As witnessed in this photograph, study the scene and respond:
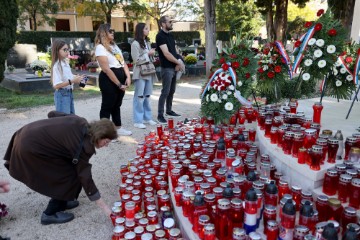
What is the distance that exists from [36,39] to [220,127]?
21388 millimetres

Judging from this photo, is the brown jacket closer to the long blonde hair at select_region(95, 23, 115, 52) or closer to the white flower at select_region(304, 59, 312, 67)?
the long blonde hair at select_region(95, 23, 115, 52)

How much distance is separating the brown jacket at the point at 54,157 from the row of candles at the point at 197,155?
0.80 m

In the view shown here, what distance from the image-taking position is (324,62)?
11.6 feet

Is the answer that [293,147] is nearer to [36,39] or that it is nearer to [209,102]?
[209,102]

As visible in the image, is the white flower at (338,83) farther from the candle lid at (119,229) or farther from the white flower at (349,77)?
the candle lid at (119,229)

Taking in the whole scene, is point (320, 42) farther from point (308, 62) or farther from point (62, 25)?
point (62, 25)

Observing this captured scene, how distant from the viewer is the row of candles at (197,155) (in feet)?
8.54

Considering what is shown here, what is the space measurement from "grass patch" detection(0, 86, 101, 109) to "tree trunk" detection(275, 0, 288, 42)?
397 inches

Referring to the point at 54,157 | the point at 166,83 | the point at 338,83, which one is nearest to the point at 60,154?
the point at 54,157

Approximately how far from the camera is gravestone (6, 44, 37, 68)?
42.2ft

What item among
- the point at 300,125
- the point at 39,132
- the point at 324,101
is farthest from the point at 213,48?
the point at 39,132

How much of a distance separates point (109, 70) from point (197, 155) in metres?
2.11

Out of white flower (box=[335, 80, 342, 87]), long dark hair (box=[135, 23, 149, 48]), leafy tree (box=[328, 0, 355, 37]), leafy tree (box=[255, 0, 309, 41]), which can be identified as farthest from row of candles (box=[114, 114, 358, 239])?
leafy tree (box=[255, 0, 309, 41])

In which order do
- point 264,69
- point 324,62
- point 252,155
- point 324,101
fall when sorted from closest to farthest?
point 252,155, point 324,62, point 264,69, point 324,101
